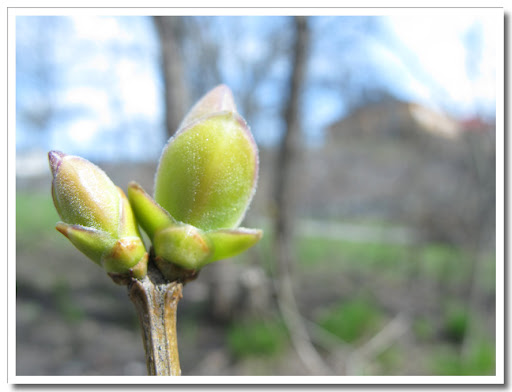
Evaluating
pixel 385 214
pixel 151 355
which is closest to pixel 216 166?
pixel 151 355

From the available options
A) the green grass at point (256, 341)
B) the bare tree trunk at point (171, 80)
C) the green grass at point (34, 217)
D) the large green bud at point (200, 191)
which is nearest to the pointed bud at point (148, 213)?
the large green bud at point (200, 191)

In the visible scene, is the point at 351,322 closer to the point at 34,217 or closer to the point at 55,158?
the point at 55,158

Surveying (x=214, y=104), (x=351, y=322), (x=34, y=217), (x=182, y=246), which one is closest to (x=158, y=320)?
(x=182, y=246)

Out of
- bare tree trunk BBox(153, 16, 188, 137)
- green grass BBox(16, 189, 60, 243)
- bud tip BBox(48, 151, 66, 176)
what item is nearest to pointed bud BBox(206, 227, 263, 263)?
bud tip BBox(48, 151, 66, 176)

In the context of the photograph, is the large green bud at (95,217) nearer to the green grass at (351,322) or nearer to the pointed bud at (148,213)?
the pointed bud at (148,213)

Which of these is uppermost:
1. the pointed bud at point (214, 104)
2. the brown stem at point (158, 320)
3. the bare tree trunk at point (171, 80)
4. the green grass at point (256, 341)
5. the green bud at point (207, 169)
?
the bare tree trunk at point (171, 80)

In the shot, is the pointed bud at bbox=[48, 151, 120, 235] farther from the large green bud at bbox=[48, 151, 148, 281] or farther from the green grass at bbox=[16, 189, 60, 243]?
the green grass at bbox=[16, 189, 60, 243]
